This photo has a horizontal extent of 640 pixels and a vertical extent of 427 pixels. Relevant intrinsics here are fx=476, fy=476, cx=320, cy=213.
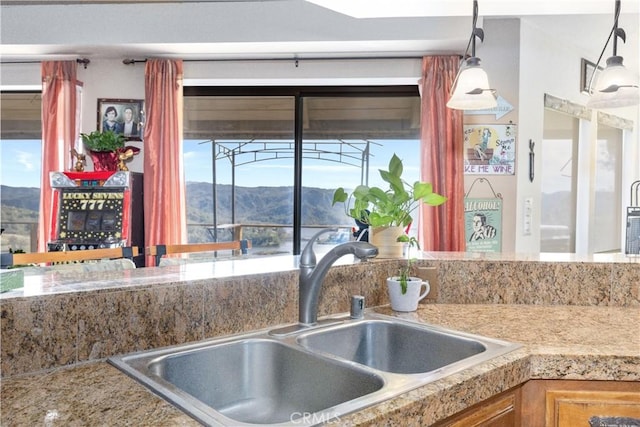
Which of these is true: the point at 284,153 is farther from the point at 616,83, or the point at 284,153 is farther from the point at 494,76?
the point at 616,83

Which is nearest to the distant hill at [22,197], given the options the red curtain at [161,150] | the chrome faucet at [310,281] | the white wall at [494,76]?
the white wall at [494,76]

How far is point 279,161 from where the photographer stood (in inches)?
163

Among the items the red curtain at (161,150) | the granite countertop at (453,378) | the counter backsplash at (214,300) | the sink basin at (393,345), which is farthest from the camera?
the red curtain at (161,150)

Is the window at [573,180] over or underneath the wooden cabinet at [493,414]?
over

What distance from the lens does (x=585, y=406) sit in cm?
113

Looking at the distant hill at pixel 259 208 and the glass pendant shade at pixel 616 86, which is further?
the distant hill at pixel 259 208

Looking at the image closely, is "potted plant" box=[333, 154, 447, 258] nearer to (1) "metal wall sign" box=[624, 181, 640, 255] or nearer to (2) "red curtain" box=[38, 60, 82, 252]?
(1) "metal wall sign" box=[624, 181, 640, 255]

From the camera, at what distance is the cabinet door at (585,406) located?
3.68 feet

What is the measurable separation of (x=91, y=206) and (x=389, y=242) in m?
2.73

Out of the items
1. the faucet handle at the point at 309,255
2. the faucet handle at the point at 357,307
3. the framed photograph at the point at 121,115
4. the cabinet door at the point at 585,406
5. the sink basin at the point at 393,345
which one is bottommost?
the cabinet door at the point at 585,406

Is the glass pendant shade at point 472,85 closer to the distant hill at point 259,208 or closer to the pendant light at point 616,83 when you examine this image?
the pendant light at point 616,83

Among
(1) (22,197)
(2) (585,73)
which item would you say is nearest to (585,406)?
(2) (585,73)

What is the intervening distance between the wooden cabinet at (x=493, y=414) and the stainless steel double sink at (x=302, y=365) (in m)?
0.09

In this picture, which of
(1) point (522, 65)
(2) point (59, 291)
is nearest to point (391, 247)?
(2) point (59, 291)
